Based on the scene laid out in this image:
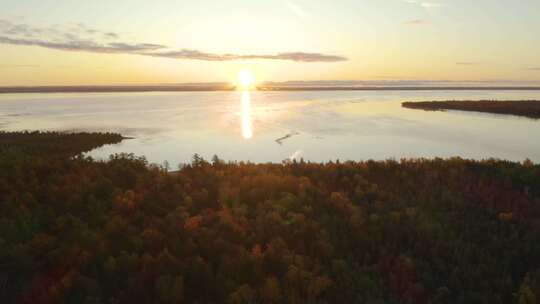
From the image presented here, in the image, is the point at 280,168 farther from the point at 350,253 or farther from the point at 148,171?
the point at 350,253

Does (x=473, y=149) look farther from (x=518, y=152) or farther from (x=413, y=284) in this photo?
(x=413, y=284)

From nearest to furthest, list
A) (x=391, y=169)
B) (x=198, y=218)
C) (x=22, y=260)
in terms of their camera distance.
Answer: (x=22, y=260), (x=198, y=218), (x=391, y=169)

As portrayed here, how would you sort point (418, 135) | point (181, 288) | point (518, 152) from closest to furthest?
1. point (181, 288)
2. point (518, 152)
3. point (418, 135)

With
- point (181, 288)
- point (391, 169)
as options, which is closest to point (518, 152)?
point (391, 169)

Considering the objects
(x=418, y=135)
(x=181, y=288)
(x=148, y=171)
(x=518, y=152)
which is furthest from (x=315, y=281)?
(x=418, y=135)

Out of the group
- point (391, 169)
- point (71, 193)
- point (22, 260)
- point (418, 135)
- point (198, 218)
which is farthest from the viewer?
point (418, 135)

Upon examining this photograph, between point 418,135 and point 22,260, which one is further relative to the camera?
point 418,135
